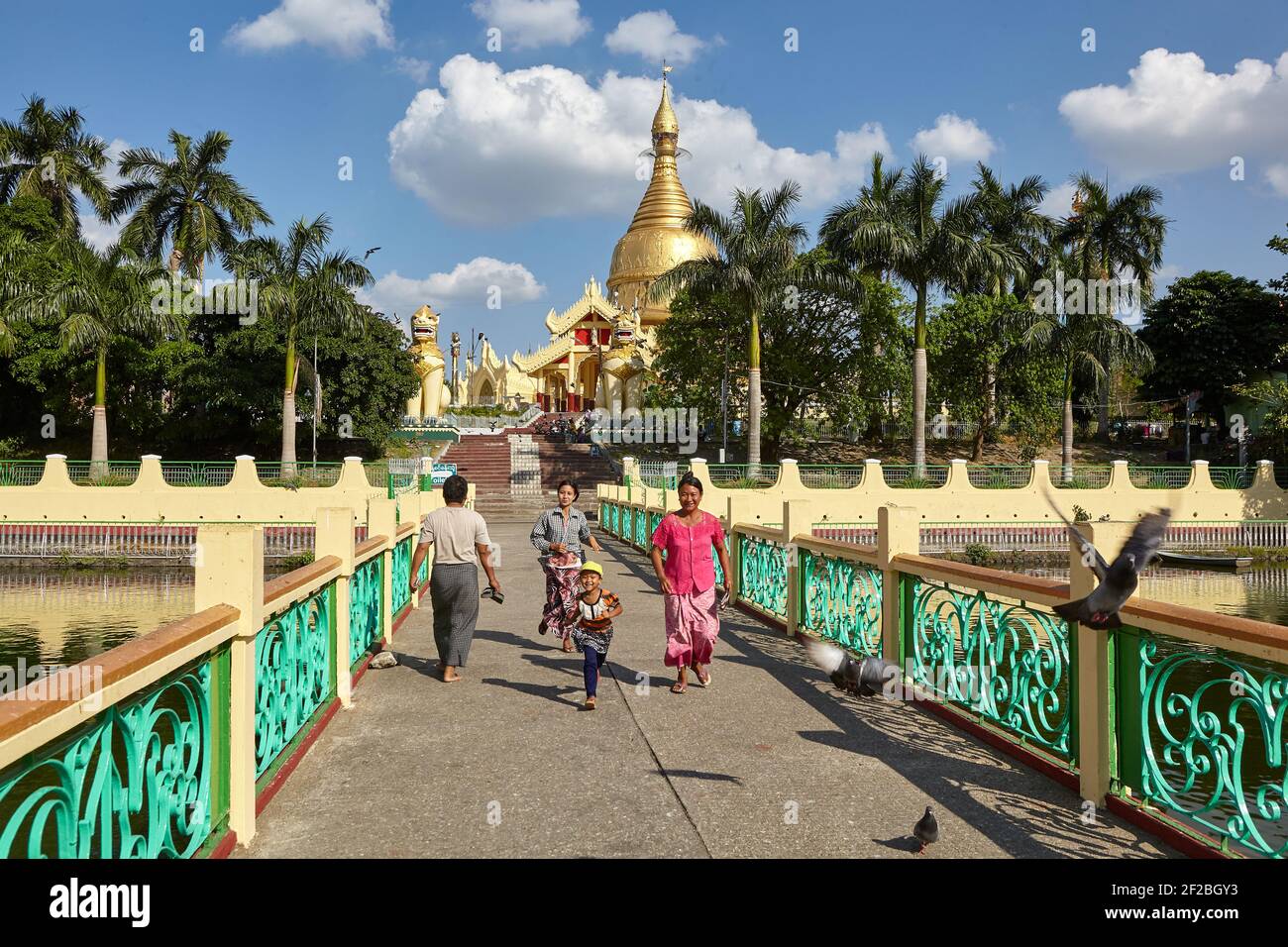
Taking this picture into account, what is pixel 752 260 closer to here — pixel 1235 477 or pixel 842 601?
pixel 1235 477

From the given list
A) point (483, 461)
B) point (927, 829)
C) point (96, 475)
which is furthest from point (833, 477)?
point (927, 829)

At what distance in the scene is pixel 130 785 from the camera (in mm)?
2738

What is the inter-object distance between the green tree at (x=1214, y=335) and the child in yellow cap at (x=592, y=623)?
42.9 meters

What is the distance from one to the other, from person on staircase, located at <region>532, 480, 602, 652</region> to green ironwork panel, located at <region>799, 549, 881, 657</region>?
2.23 m

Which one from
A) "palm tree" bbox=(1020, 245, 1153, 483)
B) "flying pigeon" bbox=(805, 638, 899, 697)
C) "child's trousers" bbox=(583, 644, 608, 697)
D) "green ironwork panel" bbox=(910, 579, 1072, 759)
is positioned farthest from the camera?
"palm tree" bbox=(1020, 245, 1153, 483)

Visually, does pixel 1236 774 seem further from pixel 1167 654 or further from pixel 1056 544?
pixel 1056 544

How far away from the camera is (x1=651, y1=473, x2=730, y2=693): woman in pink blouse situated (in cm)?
637

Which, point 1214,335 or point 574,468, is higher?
point 1214,335

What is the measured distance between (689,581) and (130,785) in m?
4.12

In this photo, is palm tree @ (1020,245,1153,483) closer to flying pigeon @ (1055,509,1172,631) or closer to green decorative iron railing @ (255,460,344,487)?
green decorative iron railing @ (255,460,344,487)

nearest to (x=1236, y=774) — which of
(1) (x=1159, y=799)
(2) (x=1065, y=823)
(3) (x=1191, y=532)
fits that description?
(1) (x=1159, y=799)

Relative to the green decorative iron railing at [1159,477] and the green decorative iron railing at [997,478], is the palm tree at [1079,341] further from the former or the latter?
the green decorative iron railing at [997,478]

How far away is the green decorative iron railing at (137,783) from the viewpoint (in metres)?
2.32

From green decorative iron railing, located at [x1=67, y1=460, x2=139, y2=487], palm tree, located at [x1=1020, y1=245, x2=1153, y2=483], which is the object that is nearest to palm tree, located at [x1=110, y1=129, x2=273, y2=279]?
green decorative iron railing, located at [x1=67, y1=460, x2=139, y2=487]
